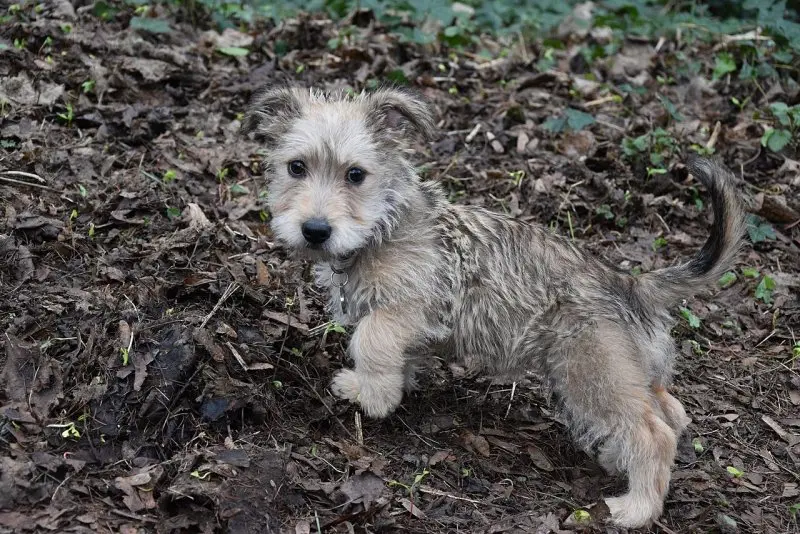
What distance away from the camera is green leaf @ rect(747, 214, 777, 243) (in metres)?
8.01

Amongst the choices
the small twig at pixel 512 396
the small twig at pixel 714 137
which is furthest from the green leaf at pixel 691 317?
the small twig at pixel 714 137

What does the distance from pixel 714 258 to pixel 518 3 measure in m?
7.87

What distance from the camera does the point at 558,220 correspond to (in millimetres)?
8242

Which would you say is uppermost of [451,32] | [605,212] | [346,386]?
[451,32]

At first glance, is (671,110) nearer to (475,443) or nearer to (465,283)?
(465,283)

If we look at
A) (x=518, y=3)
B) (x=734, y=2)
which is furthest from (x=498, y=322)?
(x=734, y=2)

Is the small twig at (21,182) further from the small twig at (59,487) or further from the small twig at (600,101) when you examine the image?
the small twig at (600,101)

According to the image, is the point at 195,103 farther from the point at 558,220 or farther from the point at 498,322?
the point at 498,322

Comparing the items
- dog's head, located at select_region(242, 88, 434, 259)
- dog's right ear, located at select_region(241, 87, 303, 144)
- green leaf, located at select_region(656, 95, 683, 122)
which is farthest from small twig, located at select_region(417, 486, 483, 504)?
green leaf, located at select_region(656, 95, 683, 122)

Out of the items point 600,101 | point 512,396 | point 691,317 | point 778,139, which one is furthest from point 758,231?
point 512,396

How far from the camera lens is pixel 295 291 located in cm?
690

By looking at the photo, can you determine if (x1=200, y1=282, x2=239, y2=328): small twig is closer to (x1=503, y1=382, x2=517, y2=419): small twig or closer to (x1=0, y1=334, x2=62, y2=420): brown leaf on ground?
(x1=0, y1=334, x2=62, y2=420): brown leaf on ground

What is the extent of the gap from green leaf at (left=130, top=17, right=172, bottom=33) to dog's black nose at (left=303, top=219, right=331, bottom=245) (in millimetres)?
4940

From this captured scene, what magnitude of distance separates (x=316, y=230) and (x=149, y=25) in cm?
504
